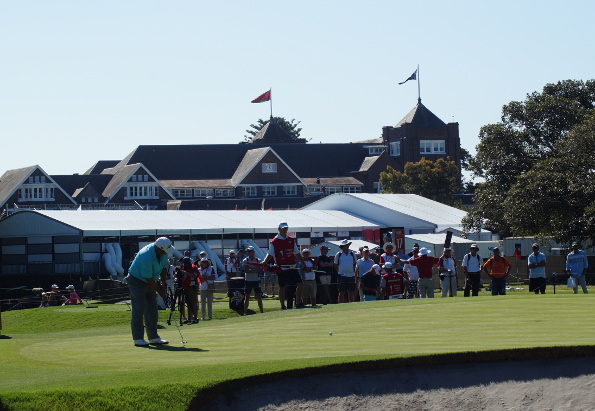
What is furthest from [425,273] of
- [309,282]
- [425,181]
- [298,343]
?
[425,181]

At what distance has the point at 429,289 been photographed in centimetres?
2395

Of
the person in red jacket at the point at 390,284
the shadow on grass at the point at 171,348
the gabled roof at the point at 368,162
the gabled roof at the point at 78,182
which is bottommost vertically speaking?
the shadow on grass at the point at 171,348

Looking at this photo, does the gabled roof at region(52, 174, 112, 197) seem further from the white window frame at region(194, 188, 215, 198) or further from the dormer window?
the dormer window

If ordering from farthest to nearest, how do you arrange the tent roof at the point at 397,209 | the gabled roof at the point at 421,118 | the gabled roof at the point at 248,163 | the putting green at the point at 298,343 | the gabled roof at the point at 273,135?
the gabled roof at the point at 273,135, the gabled roof at the point at 421,118, the gabled roof at the point at 248,163, the tent roof at the point at 397,209, the putting green at the point at 298,343

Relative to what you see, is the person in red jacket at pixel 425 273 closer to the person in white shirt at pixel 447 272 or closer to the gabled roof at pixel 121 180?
the person in white shirt at pixel 447 272

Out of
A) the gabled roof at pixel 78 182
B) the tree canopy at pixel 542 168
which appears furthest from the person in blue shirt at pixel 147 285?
the gabled roof at pixel 78 182

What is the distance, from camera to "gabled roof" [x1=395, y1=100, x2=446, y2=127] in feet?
415

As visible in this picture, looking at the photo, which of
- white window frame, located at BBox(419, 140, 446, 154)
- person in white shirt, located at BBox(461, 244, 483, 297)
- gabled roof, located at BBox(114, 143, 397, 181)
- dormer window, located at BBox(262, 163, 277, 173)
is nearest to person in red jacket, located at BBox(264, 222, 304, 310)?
person in white shirt, located at BBox(461, 244, 483, 297)

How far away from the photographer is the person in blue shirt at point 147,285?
12938 mm

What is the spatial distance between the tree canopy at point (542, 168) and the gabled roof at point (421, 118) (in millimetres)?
64614

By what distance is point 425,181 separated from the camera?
100 m

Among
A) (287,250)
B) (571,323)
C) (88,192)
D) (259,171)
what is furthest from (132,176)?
(571,323)

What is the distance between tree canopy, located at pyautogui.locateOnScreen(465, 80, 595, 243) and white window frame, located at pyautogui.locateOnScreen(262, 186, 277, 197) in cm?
5793

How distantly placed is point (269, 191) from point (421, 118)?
23876 mm
